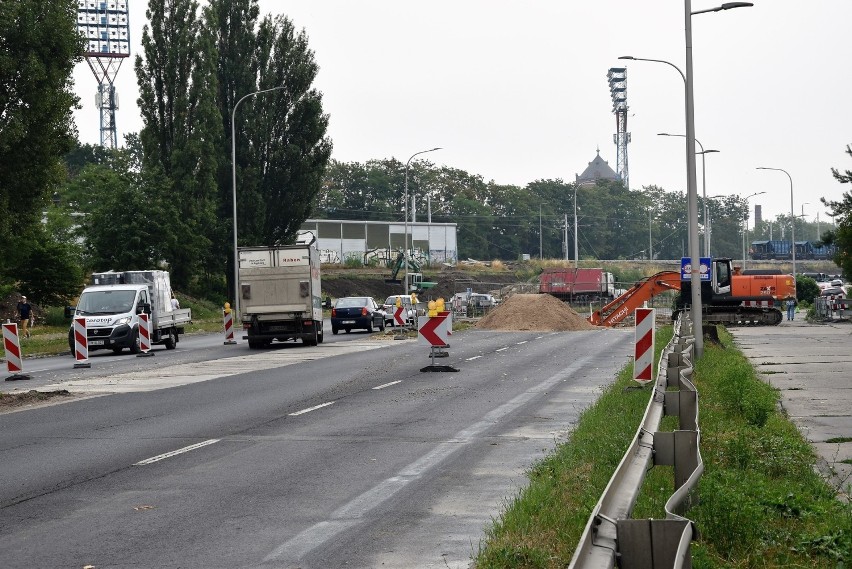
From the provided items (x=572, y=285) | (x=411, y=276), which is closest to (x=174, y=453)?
(x=572, y=285)

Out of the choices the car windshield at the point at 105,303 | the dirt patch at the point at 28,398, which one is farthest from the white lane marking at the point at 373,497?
the car windshield at the point at 105,303

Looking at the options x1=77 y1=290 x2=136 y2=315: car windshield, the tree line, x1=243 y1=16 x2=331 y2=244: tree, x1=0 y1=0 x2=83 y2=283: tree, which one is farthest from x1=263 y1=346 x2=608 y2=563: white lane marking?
x1=243 y1=16 x2=331 y2=244: tree

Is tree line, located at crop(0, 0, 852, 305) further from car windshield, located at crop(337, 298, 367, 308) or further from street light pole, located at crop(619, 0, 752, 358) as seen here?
street light pole, located at crop(619, 0, 752, 358)

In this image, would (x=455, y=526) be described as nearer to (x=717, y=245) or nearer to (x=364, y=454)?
(x=364, y=454)

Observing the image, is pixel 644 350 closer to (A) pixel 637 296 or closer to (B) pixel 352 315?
(B) pixel 352 315

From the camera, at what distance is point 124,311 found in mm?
38219

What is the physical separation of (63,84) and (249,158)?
30.5 metres

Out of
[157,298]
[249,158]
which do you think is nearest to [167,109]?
[249,158]

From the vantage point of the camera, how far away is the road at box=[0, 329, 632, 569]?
7.96m

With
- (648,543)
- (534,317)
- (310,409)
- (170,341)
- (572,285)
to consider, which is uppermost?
(648,543)

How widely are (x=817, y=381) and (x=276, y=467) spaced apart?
1319 centimetres

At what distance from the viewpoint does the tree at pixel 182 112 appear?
207 feet

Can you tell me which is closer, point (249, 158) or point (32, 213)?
point (32, 213)

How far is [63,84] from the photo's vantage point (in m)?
37.8
